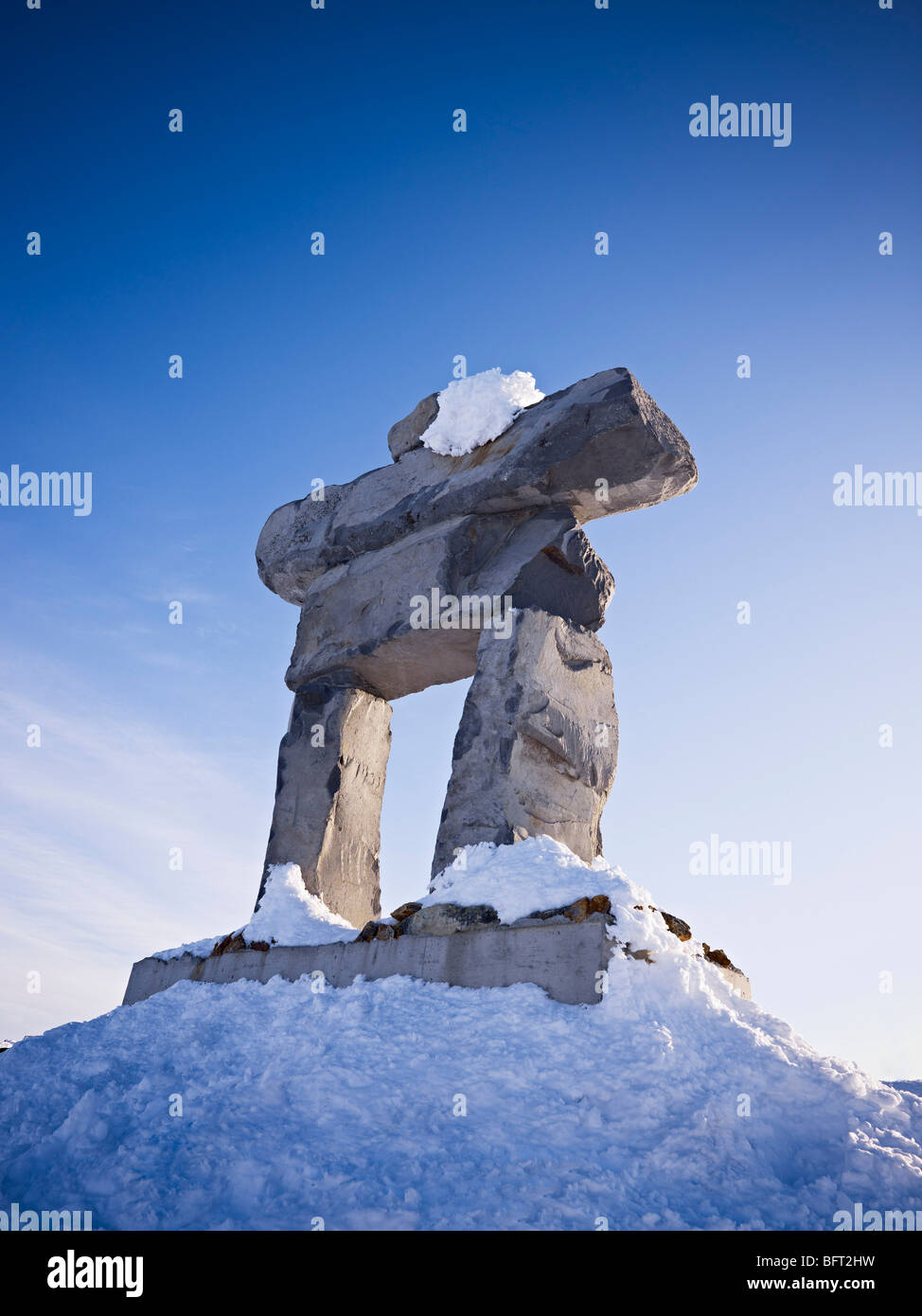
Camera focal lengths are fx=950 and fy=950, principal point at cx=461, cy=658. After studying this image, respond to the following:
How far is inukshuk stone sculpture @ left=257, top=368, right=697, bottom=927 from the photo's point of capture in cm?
576

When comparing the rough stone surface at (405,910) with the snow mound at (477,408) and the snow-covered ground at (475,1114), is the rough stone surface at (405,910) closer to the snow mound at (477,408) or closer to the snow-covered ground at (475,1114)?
the snow-covered ground at (475,1114)

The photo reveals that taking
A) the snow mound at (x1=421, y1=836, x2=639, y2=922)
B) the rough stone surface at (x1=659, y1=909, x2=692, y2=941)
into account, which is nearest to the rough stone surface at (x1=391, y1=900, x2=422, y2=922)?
the snow mound at (x1=421, y1=836, x2=639, y2=922)

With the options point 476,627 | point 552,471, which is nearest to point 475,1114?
point 476,627

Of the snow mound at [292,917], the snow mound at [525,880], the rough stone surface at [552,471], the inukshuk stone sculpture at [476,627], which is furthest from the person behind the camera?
the rough stone surface at [552,471]

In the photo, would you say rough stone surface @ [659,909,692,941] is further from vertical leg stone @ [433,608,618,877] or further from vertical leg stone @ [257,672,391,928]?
vertical leg stone @ [257,672,391,928]

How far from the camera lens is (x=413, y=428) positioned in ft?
25.5

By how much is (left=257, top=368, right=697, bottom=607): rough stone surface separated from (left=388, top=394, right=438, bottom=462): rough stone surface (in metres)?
0.08

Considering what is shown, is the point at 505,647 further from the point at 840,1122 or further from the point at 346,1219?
the point at 346,1219

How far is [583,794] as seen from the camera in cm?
602

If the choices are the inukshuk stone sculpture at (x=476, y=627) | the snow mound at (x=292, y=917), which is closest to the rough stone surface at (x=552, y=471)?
the inukshuk stone sculpture at (x=476, y=627)

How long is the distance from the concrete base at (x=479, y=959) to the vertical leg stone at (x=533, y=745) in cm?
72

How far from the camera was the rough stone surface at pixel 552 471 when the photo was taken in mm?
6203
